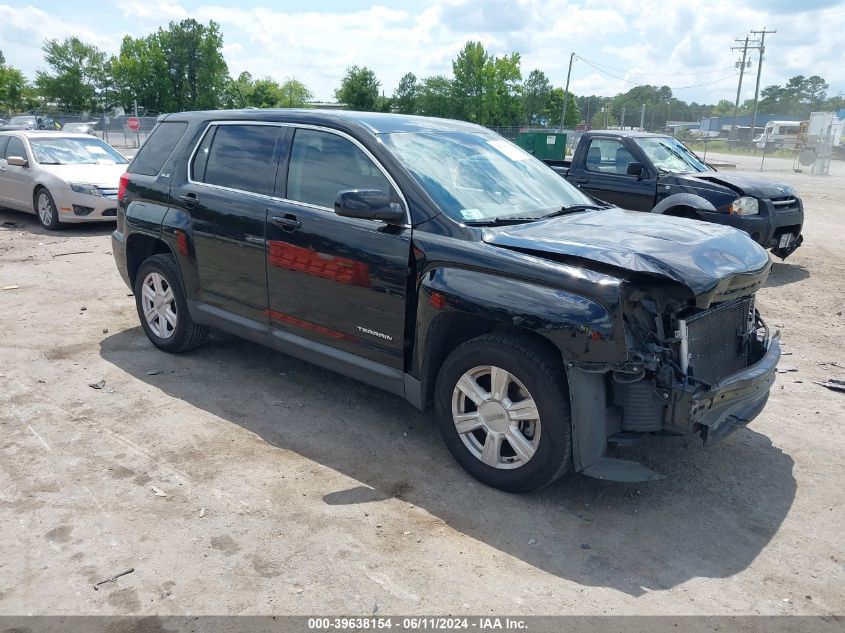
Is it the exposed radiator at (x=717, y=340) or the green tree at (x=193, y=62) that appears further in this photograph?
the green tree at (x=193, y=62)

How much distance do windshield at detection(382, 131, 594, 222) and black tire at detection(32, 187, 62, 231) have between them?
9519 millimetres

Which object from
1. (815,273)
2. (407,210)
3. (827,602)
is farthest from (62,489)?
(815,273)

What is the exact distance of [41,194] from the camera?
12.2 metres

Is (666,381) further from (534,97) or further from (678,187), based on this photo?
(534,97)

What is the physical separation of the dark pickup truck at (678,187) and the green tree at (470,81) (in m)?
70.8

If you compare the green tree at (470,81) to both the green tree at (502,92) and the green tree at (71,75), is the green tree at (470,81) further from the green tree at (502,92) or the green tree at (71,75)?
the green tree at (71,75)

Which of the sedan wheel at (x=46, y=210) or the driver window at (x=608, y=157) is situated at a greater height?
the driver window at (x=608, y=157)

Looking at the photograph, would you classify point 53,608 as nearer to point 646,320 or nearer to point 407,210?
point 407,210

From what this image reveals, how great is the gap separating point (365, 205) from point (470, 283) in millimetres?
751

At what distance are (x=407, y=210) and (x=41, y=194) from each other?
1045cm

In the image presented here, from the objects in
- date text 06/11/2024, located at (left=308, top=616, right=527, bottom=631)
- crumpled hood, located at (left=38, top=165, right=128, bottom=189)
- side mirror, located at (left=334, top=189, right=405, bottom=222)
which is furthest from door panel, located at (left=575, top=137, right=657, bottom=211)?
date text 06/11/2024, located at (left=308, top=616, right=527, bottom=631)

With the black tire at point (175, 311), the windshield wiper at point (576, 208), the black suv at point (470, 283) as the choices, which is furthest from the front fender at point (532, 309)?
the black tire at point (175, 311)

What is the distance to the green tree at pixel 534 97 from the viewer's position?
8531 centimetres

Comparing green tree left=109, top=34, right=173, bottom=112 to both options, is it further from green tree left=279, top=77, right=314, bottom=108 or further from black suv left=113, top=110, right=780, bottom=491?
black suv left=113, top=110, right=780, bottom=491
